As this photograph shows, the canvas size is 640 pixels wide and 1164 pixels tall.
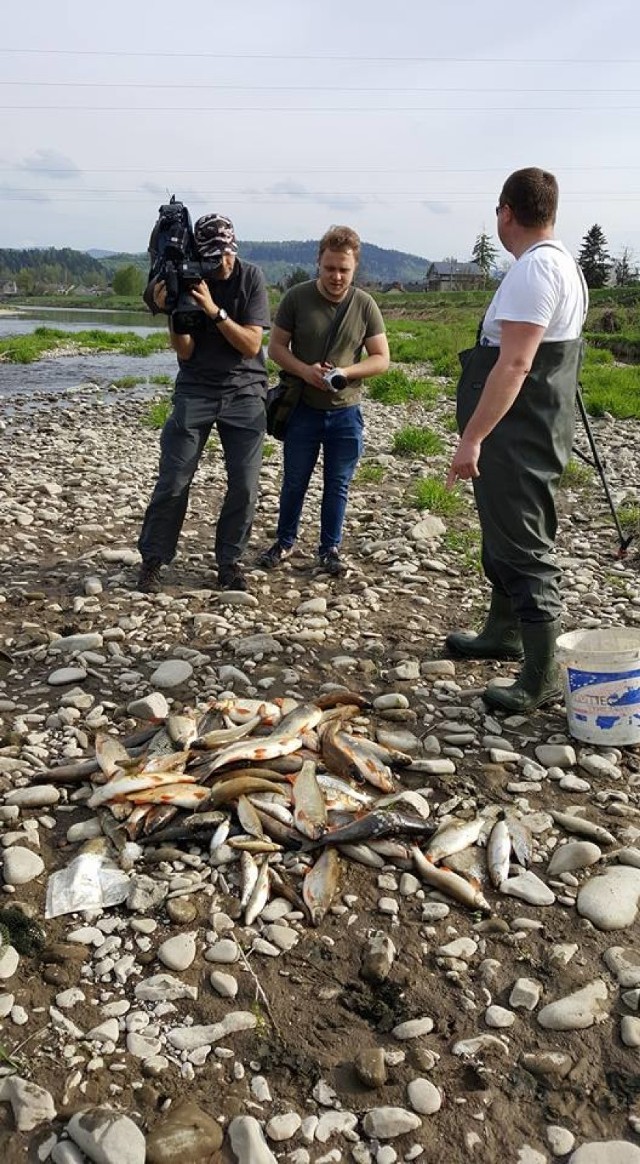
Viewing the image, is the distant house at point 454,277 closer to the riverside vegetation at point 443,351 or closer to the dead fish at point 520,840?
the riverside vegetation at point 443,351

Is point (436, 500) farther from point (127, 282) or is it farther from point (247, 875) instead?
point (127, 282)

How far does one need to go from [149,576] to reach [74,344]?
29.6m

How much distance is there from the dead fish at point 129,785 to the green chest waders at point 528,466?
208 cm

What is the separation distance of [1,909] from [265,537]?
18.1 ft

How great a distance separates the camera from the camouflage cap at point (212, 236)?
6.40 metres

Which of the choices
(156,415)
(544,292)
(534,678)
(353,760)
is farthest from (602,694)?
(156,415)

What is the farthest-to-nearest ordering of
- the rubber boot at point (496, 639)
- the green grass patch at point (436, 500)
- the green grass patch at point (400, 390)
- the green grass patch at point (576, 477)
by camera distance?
the green grass patch at point (400, 390)
the green grass patch at point (576, 477)
the green grass patch at point (436, 500)
the rubber boot at point (496, 639)

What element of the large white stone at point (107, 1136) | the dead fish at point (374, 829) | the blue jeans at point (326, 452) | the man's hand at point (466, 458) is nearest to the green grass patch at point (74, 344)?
the blue jeans at point (326, 452)

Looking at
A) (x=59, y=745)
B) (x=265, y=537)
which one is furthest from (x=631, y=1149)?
(x=265, y=537)

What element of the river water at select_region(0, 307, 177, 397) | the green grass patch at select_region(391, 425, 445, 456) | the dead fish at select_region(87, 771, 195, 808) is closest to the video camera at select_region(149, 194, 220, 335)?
the dead fish at select_region(87, 771, 195, 808)

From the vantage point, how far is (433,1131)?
2.69m

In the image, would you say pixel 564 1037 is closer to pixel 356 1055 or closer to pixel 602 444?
pixel 356 1055

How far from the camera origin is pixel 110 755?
14.5ft

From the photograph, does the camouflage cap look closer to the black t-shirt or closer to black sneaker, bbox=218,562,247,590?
the black t-shirt
